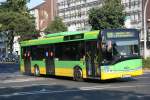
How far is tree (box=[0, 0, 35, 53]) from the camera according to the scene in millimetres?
69125

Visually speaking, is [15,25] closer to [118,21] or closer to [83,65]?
[118,21]

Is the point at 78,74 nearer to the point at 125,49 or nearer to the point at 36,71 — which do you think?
the point at 125,49

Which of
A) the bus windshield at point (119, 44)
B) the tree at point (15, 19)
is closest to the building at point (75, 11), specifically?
the tree at point (15, 19)

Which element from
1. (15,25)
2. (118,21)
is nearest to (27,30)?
(15,25)

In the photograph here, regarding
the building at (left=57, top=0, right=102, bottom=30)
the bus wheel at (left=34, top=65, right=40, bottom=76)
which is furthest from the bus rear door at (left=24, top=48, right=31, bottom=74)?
the building at (left=57, top=0, right=102, bottom=30)

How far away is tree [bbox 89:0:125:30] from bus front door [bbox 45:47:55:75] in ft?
110

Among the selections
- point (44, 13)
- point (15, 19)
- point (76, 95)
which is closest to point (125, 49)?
point (76, 95)

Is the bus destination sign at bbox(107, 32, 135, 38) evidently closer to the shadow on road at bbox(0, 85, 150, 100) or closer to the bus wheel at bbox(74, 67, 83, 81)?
the bus wheel at bbox(74, 67, 83, 81)

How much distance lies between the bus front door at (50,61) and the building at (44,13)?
83.3 metres

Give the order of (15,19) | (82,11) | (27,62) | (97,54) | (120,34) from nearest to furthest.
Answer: (97,54)
(120,34)
(27,62)
(15,19)
(82,11)

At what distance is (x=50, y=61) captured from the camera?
1066 inches

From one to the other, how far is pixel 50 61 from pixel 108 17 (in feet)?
116

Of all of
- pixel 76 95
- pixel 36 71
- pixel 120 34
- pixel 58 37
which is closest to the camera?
pixel 76 95

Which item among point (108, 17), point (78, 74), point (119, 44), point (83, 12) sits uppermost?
point (83, 12)
